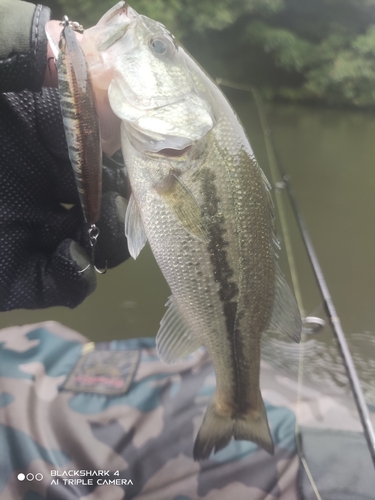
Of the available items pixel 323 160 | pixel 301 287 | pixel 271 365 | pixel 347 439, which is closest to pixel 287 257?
pixel 301 287

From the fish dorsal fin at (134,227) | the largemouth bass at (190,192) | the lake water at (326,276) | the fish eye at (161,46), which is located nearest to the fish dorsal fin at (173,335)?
the largemouth bass at (190,192)

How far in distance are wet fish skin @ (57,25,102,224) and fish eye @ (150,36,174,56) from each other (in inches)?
7.1

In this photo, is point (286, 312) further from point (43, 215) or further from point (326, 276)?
point (326, 276)

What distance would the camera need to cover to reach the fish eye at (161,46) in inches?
27.2

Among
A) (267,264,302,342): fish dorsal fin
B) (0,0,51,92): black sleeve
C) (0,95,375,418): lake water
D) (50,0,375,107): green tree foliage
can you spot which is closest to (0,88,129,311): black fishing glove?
(0,0,51,92): black sleeve

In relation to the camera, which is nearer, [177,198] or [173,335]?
[177,198]

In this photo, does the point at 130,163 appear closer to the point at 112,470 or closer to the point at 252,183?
the point at 252,183

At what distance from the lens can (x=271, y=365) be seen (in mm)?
1645

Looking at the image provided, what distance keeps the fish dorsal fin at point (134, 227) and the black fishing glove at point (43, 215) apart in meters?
0.26

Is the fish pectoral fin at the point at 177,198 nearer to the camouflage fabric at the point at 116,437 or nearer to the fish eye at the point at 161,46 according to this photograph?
the fish eye at the point at 161,46

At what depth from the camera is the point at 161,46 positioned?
0.70 meters

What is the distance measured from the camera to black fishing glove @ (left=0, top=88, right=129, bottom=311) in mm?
897

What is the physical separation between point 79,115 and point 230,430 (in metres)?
0.78

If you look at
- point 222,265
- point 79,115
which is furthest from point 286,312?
point 79,115
